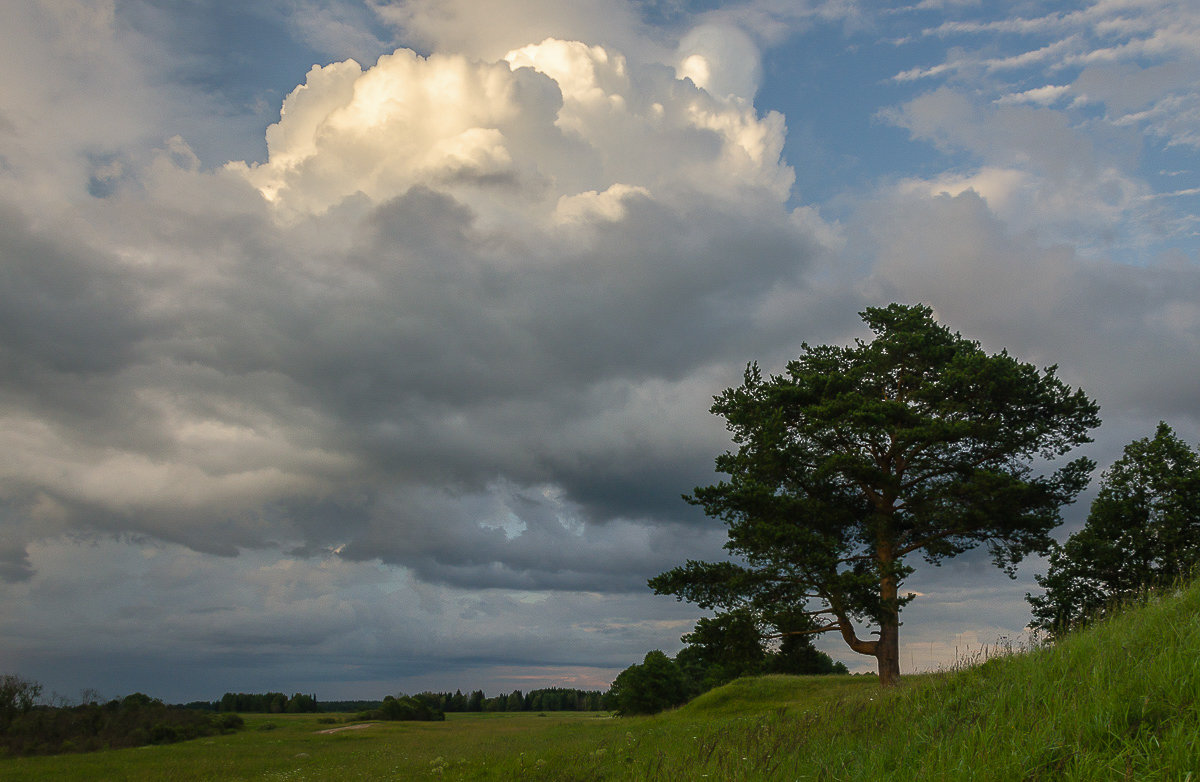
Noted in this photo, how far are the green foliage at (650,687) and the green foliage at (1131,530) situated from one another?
148 feet

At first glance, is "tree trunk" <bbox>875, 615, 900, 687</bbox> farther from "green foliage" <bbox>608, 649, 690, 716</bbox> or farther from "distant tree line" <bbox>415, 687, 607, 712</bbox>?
"distant tree line" <bbox>415, 687, 607, 712</bbox>

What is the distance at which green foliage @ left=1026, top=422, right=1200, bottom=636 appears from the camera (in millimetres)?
35000

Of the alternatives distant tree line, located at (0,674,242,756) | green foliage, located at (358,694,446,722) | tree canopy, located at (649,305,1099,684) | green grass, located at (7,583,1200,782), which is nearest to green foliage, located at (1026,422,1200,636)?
tree canopy, located at (649,305,1099,684)

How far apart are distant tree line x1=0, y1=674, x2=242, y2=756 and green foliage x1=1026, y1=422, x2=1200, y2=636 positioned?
69186 millimetres

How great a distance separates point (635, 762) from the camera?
37.0ft

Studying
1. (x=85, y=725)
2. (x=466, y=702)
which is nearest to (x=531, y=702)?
(x=466, y=702)

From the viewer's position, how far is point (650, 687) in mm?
75750

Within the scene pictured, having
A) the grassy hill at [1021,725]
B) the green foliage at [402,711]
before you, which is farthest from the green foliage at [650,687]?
the grassy hill at [1021,725]

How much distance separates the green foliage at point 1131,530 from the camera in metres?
35.0

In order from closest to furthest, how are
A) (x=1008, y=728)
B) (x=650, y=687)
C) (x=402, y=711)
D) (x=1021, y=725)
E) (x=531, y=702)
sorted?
(x=1021, y=725)
(x=1008, y=728)
(x=650, y=687)
(x=402, y=711)
(x=531, y=702)

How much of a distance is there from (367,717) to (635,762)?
99.7 m

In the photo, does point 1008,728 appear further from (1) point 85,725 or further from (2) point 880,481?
(1) point 85,725

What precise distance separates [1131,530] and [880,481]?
785 inches

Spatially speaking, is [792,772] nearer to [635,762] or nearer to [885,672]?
[635,762]
